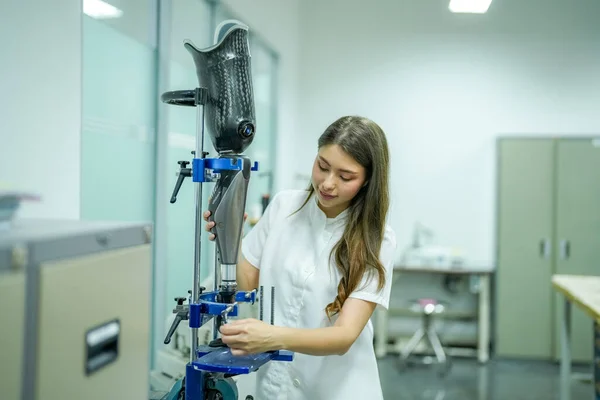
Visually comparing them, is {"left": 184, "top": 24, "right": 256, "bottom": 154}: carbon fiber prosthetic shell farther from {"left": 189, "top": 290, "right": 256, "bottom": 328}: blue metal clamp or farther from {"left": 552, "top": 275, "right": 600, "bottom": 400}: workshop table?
{"left": 552, "top": 275, "right": 600, "bottom": 400}: workshop table

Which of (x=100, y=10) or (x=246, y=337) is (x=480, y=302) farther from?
(x=246, y=337)

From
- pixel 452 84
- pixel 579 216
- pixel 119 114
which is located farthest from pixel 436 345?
pixel 119 114

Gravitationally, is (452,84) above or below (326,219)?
above

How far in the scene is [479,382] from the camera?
160 inches

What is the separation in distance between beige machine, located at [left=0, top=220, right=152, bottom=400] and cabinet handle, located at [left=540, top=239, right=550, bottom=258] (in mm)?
4123

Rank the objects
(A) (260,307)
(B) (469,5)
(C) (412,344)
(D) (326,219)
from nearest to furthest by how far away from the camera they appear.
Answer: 1. (A) (260,307)
2. (D) (326,219)
3. (B) (469,5)
4. (C) (412,344)

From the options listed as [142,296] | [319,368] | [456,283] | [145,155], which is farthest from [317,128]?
[142,296]

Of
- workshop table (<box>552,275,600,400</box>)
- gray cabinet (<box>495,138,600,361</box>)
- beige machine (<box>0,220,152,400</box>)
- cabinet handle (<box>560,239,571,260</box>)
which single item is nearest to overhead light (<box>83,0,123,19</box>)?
beige machine (<box>0,220,152,400</box>)

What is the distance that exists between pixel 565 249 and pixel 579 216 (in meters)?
0.28

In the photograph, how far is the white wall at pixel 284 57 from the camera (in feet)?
12.9

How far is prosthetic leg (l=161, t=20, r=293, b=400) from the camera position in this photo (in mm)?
1215

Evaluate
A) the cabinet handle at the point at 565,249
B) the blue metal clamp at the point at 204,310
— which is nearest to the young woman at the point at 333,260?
the blue metal clamp at the point at 204,310

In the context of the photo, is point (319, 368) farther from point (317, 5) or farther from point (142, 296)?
point (317, 5)

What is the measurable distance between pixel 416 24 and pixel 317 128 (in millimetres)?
1260
